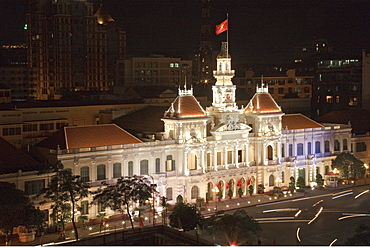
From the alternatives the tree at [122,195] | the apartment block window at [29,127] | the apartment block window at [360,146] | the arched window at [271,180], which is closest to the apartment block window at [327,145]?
the apartment block window at [360,146]

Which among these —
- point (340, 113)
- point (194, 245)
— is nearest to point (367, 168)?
point (340, 113)

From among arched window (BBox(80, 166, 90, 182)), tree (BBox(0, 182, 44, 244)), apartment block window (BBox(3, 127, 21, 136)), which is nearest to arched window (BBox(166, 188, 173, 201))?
arched window (BBox(80, 166, 90, 182))

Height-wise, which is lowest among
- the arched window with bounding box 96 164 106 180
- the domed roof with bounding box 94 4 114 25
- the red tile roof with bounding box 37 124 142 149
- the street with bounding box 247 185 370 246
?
the street with bounding box 247 185 370 246

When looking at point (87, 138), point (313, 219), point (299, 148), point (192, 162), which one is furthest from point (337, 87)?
point (87, 138)

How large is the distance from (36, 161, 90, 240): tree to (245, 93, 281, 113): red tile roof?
106 feet

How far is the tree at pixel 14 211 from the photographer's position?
57.9m

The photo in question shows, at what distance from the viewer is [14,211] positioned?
58.2 metres

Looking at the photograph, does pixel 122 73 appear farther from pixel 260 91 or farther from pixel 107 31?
pixel 260 91

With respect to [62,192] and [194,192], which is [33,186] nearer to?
[62,192]

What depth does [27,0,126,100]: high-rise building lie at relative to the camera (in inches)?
5591

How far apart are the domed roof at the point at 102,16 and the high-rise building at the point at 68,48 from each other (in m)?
1.18

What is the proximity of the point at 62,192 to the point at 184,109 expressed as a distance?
23.5 metres

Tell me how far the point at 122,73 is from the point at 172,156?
6578 cm

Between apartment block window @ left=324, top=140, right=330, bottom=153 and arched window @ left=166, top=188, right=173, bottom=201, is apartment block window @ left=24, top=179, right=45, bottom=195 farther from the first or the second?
apartment block window @ left=324, top=140, right=330, bottom=153
